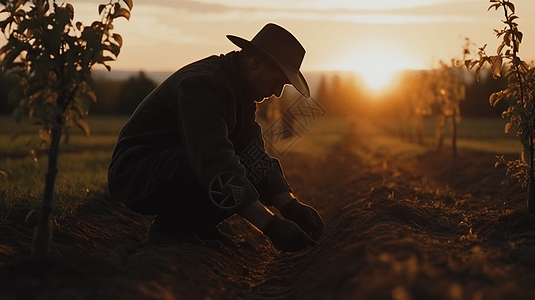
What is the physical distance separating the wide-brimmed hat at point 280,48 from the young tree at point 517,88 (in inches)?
63.9

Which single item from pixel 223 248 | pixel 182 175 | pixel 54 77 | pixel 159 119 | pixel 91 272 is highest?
pixel 54 77

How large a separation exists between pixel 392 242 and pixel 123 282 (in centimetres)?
143

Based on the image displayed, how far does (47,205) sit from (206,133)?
0.96 meters

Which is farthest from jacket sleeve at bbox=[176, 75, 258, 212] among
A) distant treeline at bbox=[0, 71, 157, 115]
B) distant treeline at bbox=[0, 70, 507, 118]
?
distant treeline at bbox=[0, 71, 157, 115]

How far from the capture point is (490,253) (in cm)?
304

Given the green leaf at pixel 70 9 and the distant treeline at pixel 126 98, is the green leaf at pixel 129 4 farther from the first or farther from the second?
the distant treeline at pixel 126 98

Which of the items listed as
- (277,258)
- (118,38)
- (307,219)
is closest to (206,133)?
(118,38)

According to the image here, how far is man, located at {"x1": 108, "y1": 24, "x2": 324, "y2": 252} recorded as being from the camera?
3311mm

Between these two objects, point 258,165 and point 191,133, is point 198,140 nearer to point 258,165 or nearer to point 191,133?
point 191,133

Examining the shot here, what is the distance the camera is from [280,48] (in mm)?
3680

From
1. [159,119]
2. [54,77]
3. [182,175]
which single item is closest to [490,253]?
[182,175]

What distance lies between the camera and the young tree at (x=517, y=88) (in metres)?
4.50

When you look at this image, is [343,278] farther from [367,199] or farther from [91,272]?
[367,199]

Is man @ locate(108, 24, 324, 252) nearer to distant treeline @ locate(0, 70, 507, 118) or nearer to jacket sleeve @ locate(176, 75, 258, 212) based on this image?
jacket sleeve @ locate(176, 75, 258, 212)
